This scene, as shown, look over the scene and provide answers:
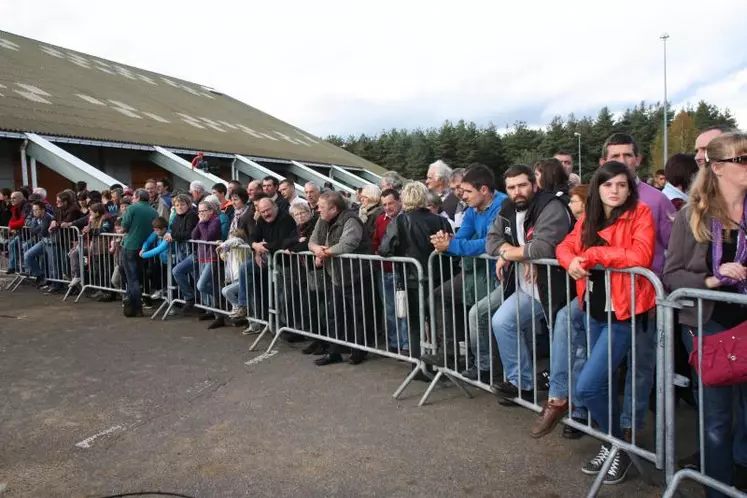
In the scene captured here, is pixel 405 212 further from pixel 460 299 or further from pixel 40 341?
pixel 40 341

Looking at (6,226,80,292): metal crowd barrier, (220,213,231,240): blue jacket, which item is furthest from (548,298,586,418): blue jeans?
(6,226,80,292): metal crowd barrier

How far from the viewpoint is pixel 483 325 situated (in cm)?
436

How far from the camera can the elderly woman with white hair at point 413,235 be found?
198 inches

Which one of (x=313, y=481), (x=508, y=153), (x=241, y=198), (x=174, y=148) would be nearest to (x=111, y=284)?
(x=241, y=198)

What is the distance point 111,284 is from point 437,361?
258 inches

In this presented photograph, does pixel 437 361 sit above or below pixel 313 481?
above

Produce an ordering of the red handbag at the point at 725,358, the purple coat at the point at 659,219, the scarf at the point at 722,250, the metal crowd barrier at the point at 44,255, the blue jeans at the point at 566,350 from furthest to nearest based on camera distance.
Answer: the metal crowd barrier at the point at 44,255 < the blue jeans at the point at 566,350 < the purple coat at the point at 659,219 < the scarf at the point at 722,250 < the red handbag at the point at 725,358

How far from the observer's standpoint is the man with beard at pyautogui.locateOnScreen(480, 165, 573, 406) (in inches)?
147

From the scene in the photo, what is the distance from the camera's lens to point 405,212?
16.9 ft

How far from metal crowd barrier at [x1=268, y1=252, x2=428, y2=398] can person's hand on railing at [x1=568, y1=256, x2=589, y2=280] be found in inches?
65.2

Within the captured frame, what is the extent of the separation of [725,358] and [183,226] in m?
6.83

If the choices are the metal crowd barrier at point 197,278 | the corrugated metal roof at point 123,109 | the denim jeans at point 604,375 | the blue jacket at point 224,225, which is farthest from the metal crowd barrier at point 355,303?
the corrugated metal roof at point 123,109

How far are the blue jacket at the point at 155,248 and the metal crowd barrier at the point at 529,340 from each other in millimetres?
4495

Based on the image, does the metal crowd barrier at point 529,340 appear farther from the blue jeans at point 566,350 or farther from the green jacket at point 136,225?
the green jacket at point 136,225
